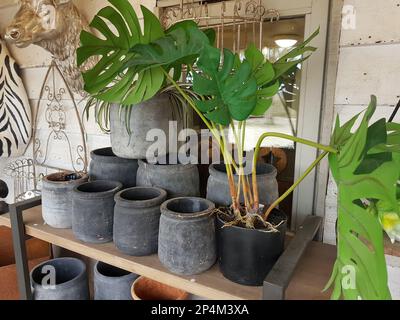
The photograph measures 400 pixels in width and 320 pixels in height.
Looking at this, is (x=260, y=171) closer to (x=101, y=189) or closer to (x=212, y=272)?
(x=212, y=272)

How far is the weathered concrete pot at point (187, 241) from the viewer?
66cm

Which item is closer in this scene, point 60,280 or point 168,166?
point 168,166

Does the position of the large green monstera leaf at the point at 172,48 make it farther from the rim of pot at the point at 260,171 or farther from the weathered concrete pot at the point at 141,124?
the rim of pot at the point at 260,171

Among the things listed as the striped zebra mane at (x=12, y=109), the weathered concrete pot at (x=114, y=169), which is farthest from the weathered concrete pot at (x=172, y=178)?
the striped zebra mane at (x=12, y=109)

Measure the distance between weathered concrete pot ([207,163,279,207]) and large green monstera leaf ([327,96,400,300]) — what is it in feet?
0.98

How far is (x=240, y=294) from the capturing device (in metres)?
0.63

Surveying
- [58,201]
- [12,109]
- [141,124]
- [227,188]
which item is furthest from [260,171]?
[12,109]

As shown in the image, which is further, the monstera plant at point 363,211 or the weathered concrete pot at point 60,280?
the weathered concrete pot at point 60,280

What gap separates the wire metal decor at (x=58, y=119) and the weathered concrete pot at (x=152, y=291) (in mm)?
599

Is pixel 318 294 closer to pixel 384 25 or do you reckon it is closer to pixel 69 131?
pixel 384 25

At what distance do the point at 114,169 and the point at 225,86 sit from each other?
50cm

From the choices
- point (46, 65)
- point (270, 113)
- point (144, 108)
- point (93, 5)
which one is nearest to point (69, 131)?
point (46, 65)

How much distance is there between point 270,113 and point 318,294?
544 millimetres

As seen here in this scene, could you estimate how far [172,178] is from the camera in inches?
32.3
